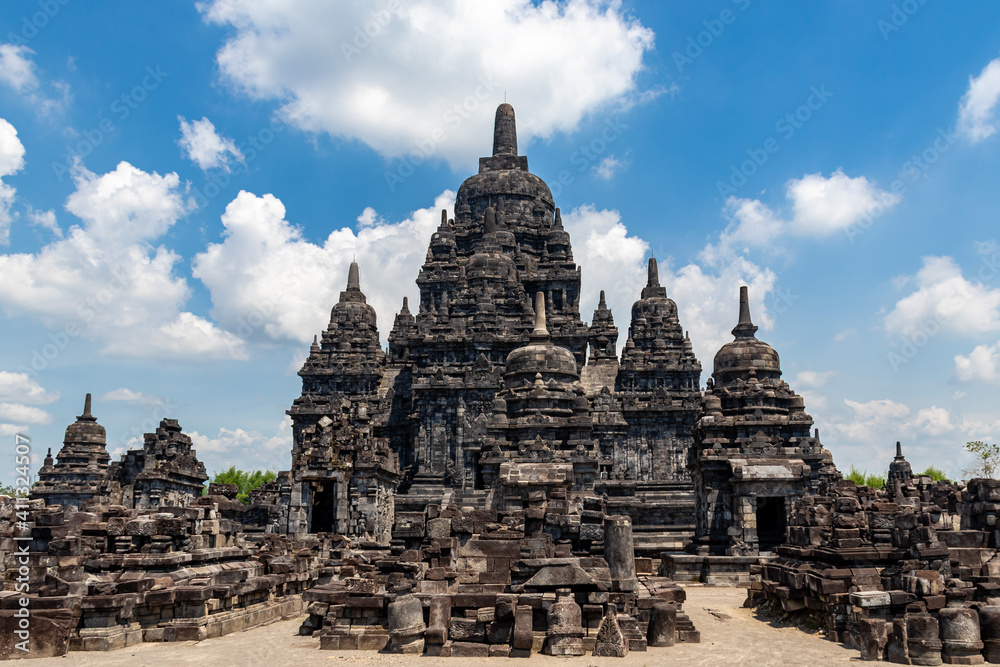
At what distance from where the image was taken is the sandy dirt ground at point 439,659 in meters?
11.6

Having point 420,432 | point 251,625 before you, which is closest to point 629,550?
point 251,625

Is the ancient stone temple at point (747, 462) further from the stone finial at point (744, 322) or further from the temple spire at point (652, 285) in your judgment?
the temple spire at point (652, 285)

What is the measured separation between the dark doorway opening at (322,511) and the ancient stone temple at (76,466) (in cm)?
2002

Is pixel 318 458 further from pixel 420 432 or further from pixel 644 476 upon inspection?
pixel 644 476

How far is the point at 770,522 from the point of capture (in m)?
25.4

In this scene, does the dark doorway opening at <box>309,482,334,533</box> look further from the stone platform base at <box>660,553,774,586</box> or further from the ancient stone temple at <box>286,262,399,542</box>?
the stone platform base at <box>660,553,774,586</box>

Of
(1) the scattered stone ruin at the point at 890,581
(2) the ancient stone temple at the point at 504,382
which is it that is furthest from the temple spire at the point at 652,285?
(1) the scattered stone ruin at the point at 890,581

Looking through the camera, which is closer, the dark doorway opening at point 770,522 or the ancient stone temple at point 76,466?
the dark doorway opening at point 770,522

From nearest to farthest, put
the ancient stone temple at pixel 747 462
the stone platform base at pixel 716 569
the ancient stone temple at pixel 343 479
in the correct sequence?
the stone platform base at pixel 716 569, the ancient stone temple at pixel 747 462, the ancient stone temple at pixel 343 479

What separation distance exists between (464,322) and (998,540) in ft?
105

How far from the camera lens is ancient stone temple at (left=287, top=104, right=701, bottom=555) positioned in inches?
1160

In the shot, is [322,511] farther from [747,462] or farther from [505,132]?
[505,132]

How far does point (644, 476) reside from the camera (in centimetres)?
4491

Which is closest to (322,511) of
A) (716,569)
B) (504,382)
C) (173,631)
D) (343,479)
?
(343,479)
